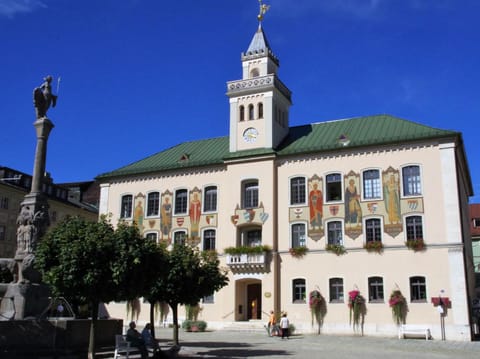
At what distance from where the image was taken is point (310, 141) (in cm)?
3703

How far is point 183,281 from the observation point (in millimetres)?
21766

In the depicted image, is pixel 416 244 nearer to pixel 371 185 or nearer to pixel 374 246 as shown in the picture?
pixel 374 246

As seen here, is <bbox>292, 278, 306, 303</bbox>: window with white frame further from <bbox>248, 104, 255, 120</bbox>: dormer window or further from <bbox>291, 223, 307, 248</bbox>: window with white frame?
<bbox>248, 104, 255, 120</bbox>: dormer window

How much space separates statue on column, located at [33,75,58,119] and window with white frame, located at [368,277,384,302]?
21357mm

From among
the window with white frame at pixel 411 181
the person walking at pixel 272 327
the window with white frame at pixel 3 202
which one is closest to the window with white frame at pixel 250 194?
the person walking at pixel 272 327

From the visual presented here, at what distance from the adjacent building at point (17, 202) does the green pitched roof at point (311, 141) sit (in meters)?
8.18

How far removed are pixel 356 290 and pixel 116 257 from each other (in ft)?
64.4

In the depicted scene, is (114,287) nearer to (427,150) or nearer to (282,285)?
(282,285)

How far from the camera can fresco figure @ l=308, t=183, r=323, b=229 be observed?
34.0m

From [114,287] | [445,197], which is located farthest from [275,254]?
[114,287]

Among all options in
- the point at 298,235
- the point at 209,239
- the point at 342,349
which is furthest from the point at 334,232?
the point at 342,349

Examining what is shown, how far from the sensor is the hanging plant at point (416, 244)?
30734 millimetres

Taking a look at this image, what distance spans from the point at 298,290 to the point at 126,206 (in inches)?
605

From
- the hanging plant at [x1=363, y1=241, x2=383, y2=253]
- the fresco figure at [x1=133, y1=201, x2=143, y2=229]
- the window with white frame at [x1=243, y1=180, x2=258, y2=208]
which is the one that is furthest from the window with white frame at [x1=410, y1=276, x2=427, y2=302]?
the fresco figure at [x1=133, y1=201, x2=143, y2=229]
